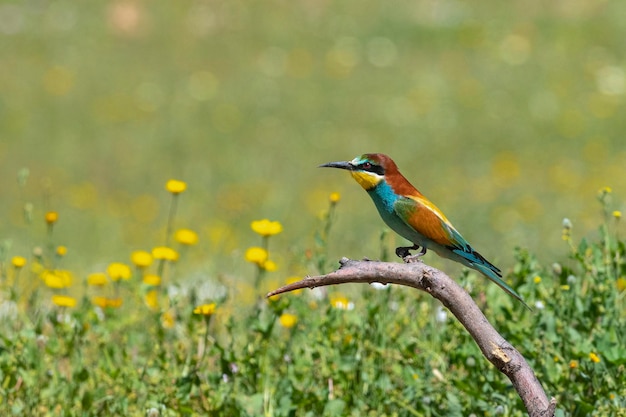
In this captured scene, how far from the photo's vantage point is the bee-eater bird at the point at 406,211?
270 centimetres

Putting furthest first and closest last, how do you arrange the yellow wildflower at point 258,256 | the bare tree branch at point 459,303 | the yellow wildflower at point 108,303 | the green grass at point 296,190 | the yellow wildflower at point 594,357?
the yellow wildflower at point 108,303 → the yellow wildflower at point 258,256 → the green grass at point 296,190 → the yellow wildflower at point 594,357 → the bare tree branch at point 459,303

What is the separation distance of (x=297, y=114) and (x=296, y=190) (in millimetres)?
2444

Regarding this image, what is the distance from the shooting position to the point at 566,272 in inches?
154

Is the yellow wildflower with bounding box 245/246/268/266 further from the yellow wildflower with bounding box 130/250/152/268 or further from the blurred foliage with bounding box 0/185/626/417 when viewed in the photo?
the yellow wildflower with bounding box 130/250/152/268

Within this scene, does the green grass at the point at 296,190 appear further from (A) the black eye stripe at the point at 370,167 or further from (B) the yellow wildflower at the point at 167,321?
(A) the black eye stripe at the point at 370,167

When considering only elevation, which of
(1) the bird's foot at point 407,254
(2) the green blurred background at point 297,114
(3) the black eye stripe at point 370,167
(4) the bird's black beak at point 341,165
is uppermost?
(2) the green blurred background at point 297,114

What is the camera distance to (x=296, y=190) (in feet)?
35.0

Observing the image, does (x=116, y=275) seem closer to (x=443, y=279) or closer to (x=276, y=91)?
(x=443, y=279)

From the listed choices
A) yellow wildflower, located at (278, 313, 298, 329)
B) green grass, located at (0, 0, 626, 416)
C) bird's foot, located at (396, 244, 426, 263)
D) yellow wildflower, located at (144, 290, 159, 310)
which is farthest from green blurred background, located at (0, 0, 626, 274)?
bird's foot, located at (396, 244, 426, 263)

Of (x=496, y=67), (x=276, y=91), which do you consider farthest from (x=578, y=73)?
(x=276, y=91)

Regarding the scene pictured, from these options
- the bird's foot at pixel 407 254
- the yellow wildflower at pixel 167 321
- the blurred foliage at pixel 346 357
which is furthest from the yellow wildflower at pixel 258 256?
the bird's foot at pixel 407 254

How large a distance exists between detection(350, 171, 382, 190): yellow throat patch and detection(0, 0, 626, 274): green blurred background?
A: 3.62m

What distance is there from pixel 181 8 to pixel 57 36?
5.84 feet

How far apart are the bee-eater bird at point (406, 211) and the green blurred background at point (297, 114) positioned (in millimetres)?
3501
